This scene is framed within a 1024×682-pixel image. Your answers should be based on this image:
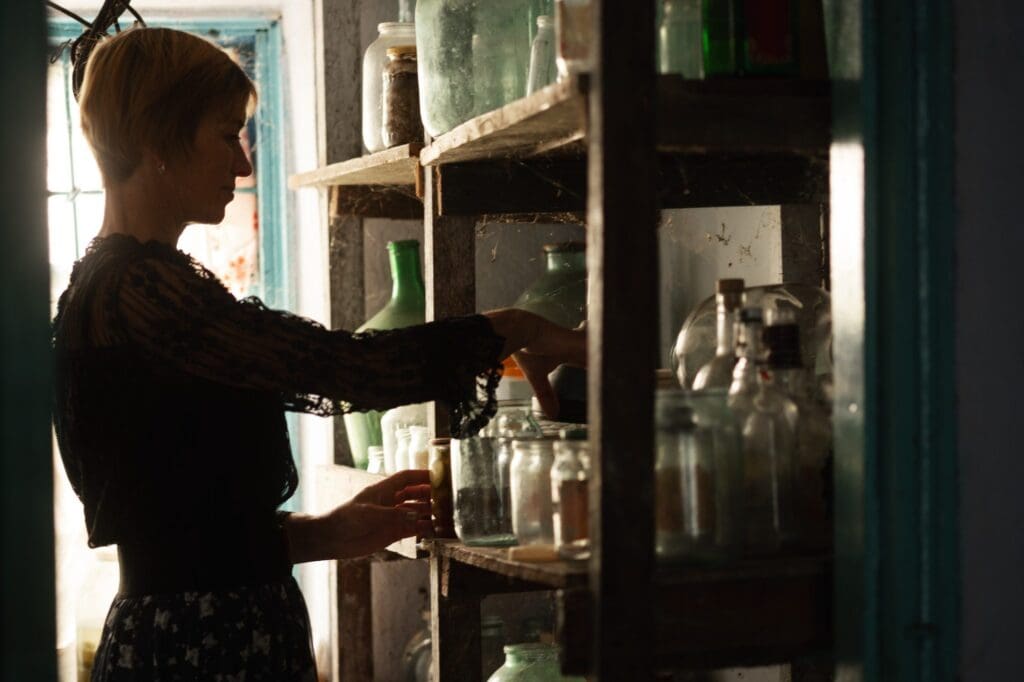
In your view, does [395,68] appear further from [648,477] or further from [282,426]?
[648,477]

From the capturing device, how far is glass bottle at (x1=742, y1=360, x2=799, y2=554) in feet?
4.29

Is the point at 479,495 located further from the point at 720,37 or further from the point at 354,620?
the point at 354,620

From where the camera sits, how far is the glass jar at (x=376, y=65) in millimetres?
2055

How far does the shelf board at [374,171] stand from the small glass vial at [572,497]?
1.80 feet

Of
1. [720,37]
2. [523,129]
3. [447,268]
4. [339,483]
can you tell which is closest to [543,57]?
[523,129]

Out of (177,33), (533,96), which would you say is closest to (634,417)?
(533,96)

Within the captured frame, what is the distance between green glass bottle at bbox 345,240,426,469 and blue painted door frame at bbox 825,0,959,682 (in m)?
1.02

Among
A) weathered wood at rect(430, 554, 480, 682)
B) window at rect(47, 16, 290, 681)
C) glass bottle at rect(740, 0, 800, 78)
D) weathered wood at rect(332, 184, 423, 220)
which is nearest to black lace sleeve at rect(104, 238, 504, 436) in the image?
weathered wood at rect(430, 554, 480, 682)

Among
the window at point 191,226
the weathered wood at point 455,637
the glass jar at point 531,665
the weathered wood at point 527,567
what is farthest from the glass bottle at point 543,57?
the window at point 191,226

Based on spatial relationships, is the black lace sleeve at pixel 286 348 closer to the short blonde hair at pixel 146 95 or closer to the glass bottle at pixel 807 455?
the short blonde hair at pixel 146 95

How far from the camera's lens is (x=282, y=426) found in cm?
161

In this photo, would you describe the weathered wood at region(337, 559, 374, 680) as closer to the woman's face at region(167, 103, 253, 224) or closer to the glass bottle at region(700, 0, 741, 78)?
the woman's face at region(167, 103, 253, 224)

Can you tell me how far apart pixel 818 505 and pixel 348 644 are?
3.81 ft

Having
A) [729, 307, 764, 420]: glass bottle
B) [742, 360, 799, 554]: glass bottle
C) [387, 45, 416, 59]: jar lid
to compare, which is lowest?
[742, 360, 799, 554]: glass bottle
